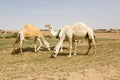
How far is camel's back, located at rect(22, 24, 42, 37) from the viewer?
22.0 meters

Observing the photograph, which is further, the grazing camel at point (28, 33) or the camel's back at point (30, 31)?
the camel's back at point (30, 31)

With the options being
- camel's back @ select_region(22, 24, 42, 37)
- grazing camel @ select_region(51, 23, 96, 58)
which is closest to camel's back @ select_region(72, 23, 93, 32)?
grazing camel @ select_region(51, 23, 96, 58)

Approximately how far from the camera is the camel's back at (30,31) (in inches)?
868

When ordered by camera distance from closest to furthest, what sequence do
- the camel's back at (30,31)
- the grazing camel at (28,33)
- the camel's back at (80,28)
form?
1. the camel's back at (80,28)
2. the grazing camel at (28,33)
3. the camel's back at (30,31)

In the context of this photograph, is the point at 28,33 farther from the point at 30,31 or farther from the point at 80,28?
the point at 80,28

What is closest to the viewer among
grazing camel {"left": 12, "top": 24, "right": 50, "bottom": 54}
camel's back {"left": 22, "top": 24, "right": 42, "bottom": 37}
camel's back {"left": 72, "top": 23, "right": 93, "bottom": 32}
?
camel's back {"left": 72, "top": 23, "right": 93, "bottom": 32}

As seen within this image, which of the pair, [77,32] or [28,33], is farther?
[28,33]

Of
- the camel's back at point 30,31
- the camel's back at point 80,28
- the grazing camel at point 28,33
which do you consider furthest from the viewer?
the camel's back at point 30,31

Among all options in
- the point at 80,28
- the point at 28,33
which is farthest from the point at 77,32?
the point at 28,33

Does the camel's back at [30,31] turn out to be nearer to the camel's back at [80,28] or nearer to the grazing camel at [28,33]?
the grazing camel at [28,33]

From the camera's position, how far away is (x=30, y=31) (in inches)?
879

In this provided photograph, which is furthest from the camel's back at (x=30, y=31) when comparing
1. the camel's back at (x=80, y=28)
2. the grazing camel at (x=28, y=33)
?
the camel's back at (x=80, y=28)

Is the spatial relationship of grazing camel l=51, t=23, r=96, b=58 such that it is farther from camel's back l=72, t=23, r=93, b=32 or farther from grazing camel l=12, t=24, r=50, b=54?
grazing camel l=12, t=24, r=50, b=54

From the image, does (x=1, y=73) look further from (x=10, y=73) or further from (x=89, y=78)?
(x=89, y=78)
